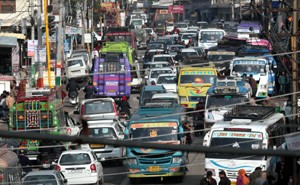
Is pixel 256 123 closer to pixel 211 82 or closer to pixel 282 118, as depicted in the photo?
pixel 282 118

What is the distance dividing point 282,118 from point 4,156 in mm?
8151

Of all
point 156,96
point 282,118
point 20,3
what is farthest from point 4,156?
point 20,3

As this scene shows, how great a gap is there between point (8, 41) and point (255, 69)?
16.7 metres

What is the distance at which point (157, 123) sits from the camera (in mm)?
24781

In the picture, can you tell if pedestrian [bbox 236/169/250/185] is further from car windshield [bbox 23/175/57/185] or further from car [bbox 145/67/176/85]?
car [bbox 145/67/176/85]

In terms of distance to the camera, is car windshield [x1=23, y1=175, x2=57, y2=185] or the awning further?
the awning

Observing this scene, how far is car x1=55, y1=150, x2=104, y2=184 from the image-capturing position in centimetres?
2436

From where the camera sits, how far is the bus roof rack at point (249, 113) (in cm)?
2420

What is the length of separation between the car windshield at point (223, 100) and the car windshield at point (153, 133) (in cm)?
Result: 787

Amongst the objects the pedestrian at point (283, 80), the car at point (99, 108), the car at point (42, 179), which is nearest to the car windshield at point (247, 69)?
the pedestrian at point (283, 80)

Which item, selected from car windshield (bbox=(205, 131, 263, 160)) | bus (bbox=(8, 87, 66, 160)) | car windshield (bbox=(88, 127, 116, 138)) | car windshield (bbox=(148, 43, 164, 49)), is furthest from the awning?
car windshield (bbox=(205, 131, 263, 160))

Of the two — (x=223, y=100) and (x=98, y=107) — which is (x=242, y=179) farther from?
(x=98, y=107)

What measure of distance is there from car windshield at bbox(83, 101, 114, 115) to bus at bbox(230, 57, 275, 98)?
10.8 m

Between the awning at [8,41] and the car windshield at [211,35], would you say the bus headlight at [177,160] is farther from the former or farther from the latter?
the car windshield at [211,35]
